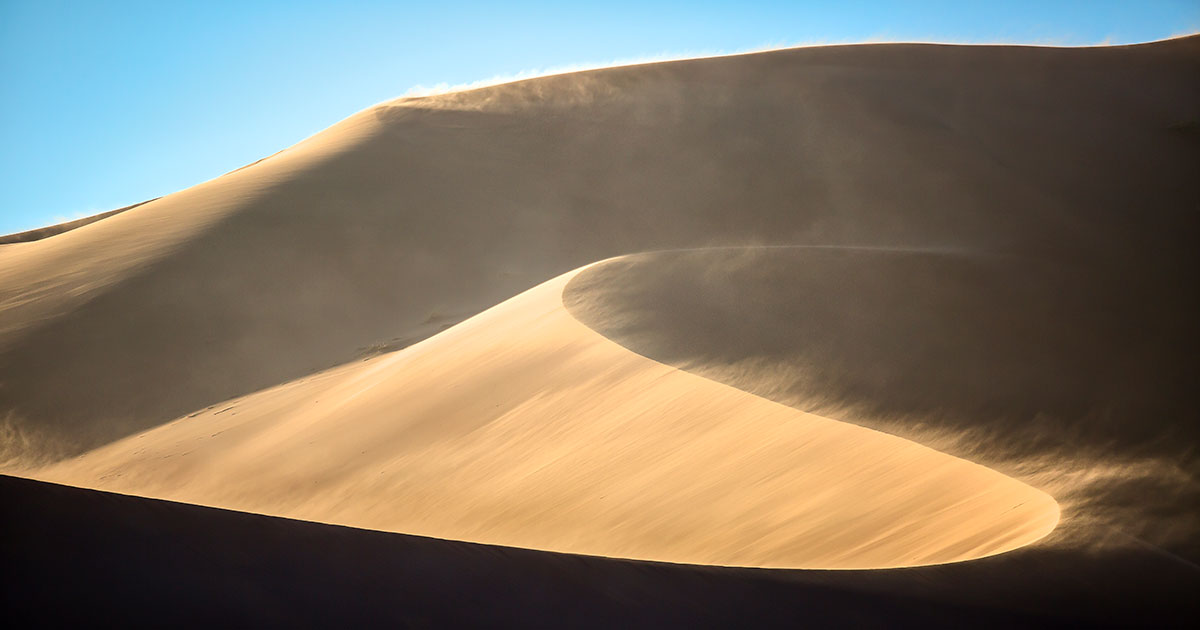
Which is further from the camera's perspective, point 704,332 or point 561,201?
point 561,201

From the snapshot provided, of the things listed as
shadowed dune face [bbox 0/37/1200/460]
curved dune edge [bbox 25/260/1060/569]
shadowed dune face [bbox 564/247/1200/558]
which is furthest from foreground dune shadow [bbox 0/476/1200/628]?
shadowed dune face [bbox 0/37/1200/460]

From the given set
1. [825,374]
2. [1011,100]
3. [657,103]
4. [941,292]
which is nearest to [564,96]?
[657,103]

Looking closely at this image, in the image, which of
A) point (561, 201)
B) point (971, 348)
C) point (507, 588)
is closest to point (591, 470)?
point (507, 588)

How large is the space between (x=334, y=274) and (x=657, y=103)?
6.50 meters

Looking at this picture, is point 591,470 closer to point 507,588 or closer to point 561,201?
point 507,588

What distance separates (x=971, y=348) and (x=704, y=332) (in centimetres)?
162

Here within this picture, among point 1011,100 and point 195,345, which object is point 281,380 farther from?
point 1011,100

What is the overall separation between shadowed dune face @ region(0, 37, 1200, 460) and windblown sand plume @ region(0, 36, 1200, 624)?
0.20 feet

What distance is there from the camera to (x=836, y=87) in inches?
541

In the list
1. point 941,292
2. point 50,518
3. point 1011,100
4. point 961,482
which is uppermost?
point 1011,100

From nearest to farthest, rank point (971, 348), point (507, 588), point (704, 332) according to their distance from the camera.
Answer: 1. point (507, 588)
2. point (971, 348)
3. point (704, 332)

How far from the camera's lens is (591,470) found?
171 inches

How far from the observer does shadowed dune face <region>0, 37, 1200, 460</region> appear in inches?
375

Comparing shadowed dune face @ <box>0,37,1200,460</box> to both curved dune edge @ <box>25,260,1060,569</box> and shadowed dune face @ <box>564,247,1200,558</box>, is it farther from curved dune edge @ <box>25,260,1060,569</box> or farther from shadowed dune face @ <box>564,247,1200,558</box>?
curved dune edge @ <box>25,260,1060,569</box>
